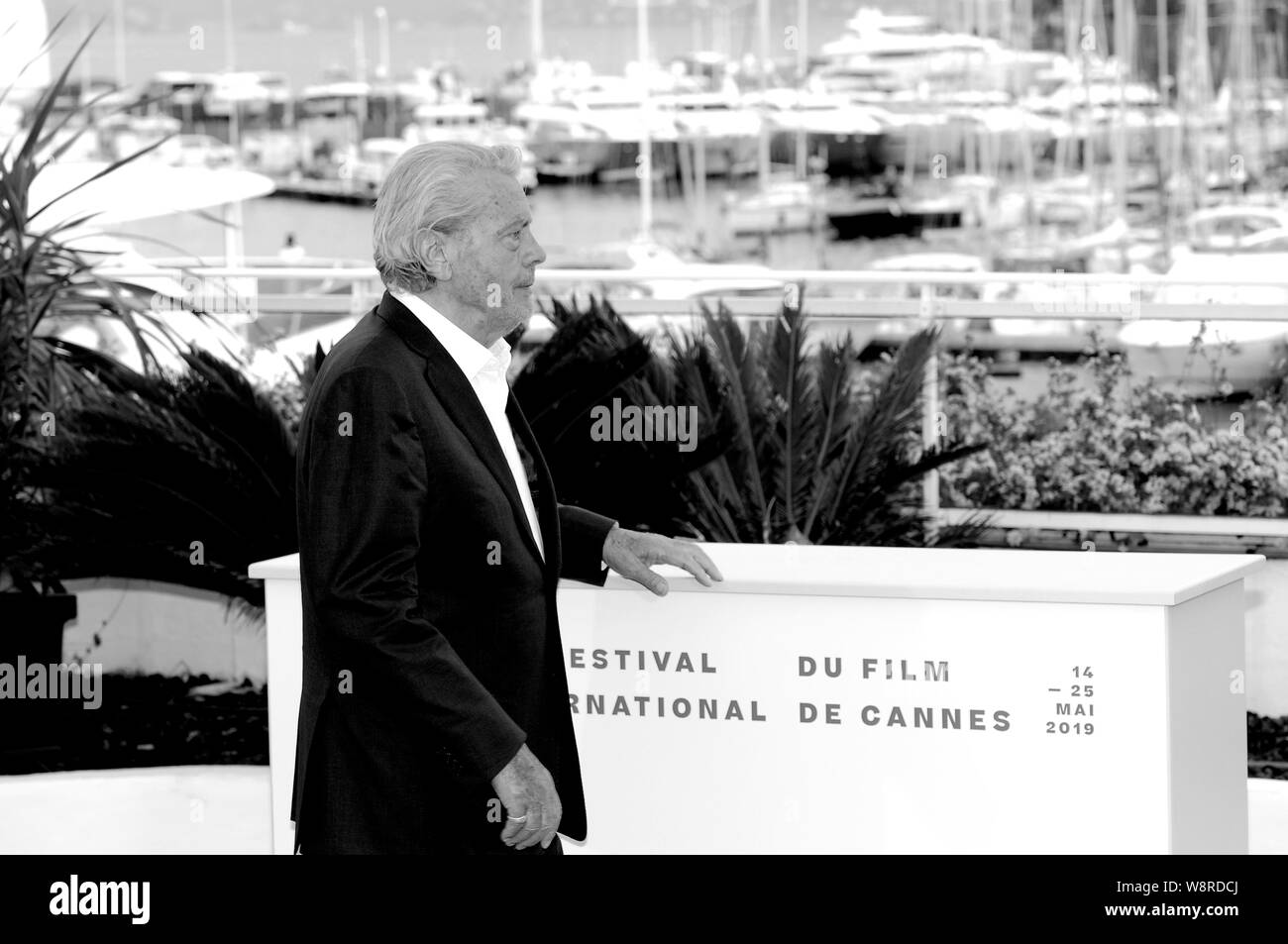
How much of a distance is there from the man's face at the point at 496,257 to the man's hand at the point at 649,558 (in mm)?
576

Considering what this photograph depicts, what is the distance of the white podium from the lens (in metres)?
2.96

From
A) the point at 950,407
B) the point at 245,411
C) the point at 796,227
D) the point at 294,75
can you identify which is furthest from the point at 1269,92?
the point at 294,75

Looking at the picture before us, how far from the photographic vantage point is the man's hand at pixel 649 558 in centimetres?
310

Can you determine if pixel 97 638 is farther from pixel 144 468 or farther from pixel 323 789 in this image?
pixel 323 789

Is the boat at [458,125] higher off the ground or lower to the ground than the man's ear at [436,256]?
higher

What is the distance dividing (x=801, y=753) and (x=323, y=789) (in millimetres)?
917

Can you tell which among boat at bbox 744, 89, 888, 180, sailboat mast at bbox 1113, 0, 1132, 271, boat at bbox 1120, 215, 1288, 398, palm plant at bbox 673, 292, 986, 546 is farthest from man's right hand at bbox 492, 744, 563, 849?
boat at bbox 744, 89, 888, 180

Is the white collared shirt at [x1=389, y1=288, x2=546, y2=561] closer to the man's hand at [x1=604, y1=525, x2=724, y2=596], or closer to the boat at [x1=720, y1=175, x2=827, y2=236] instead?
the man's hand at [x1=604, y1=525, x2=724, y2=596]

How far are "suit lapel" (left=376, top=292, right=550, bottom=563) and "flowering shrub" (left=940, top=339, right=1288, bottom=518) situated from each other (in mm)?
4478

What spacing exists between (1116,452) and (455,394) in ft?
15.6

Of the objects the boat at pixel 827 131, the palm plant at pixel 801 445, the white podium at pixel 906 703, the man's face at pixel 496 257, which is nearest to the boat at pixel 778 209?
the boat at pixel 827 131

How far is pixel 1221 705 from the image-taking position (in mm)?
3162

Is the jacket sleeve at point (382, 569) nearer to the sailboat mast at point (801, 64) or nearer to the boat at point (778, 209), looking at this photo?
the sailboat mast at point (801, 64)

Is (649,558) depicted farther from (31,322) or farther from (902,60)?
(902,60)
